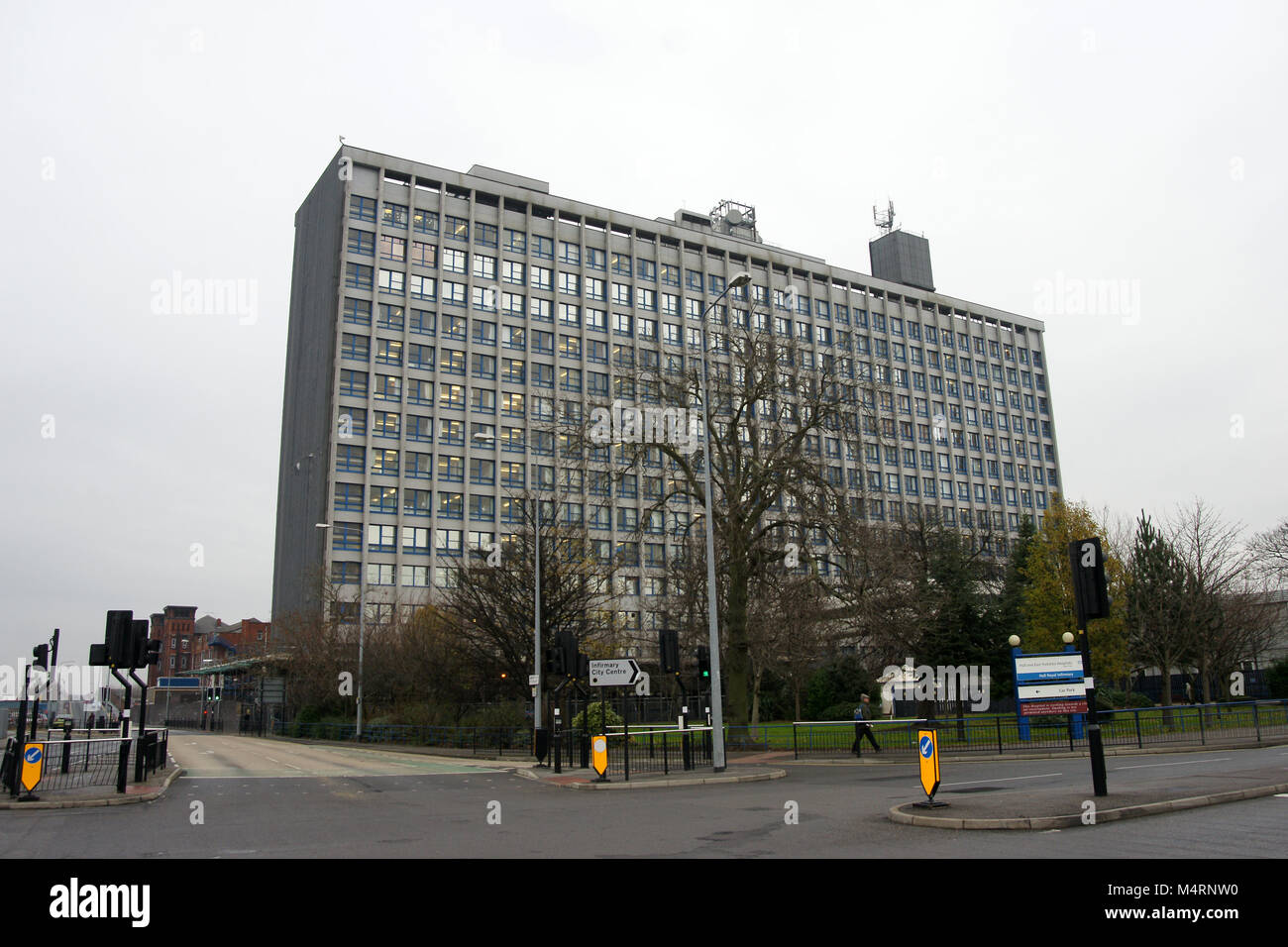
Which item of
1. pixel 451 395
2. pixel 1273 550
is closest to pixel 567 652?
pixel 1273 550

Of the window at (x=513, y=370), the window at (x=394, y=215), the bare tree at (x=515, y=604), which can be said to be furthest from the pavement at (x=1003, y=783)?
the window at (x=394, y=215)

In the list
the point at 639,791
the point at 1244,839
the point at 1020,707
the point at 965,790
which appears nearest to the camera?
the point at 1244,839

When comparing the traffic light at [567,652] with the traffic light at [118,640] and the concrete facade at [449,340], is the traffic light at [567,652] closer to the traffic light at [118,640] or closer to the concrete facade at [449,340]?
the traffic light at [118,640]

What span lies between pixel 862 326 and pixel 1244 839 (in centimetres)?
9761

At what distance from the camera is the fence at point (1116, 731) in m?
27.2

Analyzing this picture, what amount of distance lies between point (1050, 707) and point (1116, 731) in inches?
271

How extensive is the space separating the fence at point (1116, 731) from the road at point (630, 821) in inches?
171

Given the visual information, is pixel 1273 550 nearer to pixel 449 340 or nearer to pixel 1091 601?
pixel 1091 601

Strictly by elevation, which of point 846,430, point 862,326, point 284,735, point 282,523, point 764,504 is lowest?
point 284,735

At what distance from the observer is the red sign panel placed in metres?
22.5

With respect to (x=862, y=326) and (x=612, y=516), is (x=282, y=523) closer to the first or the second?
(x=612, y=516)

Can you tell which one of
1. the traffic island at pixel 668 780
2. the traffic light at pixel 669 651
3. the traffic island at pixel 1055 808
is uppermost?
the traffic light at pixel 669 651

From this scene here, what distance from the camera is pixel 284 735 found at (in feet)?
189
